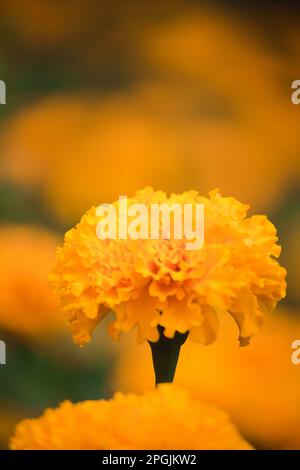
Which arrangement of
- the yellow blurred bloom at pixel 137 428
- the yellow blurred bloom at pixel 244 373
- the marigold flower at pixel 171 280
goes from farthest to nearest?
the yellow blurred bloom at pixel 244 373
the marigold flower at pixel 171 280
the yellow blurred bloom at pixel 137 428

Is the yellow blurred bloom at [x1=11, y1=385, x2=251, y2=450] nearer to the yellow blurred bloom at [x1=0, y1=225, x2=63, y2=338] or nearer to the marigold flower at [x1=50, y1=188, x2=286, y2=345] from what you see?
the marigold flower at [x1=50, y1=188, x2=286, y2=345]

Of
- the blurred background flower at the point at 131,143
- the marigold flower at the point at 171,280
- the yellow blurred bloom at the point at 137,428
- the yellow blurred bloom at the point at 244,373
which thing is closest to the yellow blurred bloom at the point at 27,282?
the blurred background flower at the point at 131,143

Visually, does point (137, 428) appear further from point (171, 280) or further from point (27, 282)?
point (27, 282)

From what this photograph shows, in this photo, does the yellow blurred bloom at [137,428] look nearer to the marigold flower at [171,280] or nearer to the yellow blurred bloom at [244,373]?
the marigold flower at [171,280]

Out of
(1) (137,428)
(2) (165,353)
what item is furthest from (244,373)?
(1) (137,428)

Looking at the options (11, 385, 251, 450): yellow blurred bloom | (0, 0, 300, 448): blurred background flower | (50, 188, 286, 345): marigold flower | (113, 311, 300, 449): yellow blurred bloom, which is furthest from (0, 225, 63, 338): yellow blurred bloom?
(11, 385, 251, 450): yellow blurred bloom
